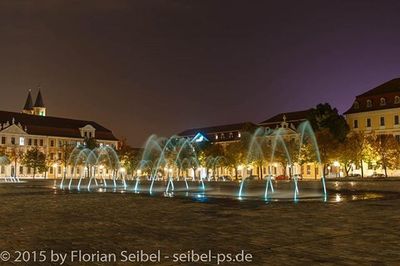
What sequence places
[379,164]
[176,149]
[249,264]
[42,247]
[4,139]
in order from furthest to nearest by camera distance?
[4,139] < [176,149] < [379,164] < [42,247] < [249,264]

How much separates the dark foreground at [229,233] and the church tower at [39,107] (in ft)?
482

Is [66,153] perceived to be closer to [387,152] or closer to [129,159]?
[129,159]

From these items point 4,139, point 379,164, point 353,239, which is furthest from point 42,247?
point 4,139

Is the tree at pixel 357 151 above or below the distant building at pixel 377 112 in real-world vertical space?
below

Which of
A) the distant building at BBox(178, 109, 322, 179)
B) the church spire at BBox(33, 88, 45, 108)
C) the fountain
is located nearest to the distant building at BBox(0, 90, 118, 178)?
the fountain

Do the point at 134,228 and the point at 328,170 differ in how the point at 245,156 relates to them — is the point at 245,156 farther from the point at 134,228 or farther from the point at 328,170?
the point at 134,228

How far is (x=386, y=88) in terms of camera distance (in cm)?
8425

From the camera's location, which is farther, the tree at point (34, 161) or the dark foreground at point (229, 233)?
the tree at point (34, 161)

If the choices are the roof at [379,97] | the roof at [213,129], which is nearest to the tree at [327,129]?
the roof at [379,97]

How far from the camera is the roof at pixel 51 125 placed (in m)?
125

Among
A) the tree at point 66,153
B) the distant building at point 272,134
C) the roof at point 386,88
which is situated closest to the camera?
the roof at point 386,88

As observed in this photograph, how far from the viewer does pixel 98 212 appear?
1881 centimetres

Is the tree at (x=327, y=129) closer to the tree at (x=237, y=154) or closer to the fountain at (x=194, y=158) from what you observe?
the fountain at (x=194, y=158)

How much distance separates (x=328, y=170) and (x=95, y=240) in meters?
82.0
